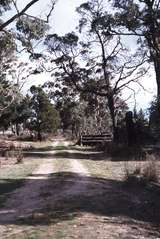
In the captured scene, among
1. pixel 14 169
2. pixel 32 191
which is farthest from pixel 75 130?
pixel 32 191

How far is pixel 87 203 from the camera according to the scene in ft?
45.8

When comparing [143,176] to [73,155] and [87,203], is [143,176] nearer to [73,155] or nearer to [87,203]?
[87,203]

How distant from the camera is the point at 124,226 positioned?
1138cm

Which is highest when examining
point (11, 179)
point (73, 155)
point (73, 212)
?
point (73, 155)

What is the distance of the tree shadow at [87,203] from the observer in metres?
12.4

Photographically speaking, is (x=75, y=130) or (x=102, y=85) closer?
(x=102, y=85)

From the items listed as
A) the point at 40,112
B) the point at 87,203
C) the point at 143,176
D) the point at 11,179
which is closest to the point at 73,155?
the point at 11,179

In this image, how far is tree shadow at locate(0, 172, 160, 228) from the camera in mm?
12391

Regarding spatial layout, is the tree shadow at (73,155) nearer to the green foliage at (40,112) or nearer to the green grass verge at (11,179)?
the green grass verge at (11,179)

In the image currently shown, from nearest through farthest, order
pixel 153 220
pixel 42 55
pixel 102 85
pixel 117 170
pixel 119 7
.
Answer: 1. pixel 153 220
2. pixel 117 170
3. pixel 119 7
4. pixel 42 55
5. pixel 102 85

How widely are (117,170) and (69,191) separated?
28.1 feet

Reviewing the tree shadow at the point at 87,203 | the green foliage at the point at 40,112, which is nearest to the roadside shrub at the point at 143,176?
the tree shadow at the point at 87,203

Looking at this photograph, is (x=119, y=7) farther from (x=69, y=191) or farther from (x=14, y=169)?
(x=69, y=191)

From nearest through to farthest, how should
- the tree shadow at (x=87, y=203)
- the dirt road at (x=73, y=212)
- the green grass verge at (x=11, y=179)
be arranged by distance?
the dirt road at (x=73, y=212)
the tree shadow at (x=87, y=203)
the green grass verge at (x=11, y=179)
